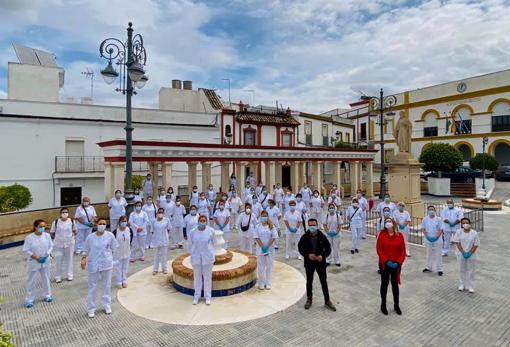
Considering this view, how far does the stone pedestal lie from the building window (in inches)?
1135

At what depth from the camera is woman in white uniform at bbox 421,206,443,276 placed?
8422mm

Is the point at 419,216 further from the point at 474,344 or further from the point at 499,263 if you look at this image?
the point at 474,344

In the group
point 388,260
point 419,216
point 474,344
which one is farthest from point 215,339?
point 419,216

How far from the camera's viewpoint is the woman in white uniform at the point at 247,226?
31.2 ft

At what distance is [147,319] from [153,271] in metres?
2.68

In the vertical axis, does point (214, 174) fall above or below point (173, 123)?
below

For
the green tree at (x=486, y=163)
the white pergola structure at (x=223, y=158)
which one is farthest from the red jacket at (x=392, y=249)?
the green tree at (x=486, y=163)

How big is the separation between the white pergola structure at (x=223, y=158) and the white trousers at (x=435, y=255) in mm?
12256

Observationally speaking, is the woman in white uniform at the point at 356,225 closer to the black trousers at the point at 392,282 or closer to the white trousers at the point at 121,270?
the black trousers at the point at 392,282

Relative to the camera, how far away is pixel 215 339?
533 centimetres

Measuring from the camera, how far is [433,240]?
334 inches

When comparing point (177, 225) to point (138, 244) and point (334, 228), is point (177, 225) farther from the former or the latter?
point (334, 228)

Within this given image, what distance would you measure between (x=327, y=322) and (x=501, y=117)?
128 feet

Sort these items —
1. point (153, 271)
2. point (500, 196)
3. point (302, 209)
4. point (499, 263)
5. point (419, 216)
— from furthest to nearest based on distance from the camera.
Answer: point (500, 196) → point (419, 216) → point (302, 209) → point (499, 263) → point (153, 271)
